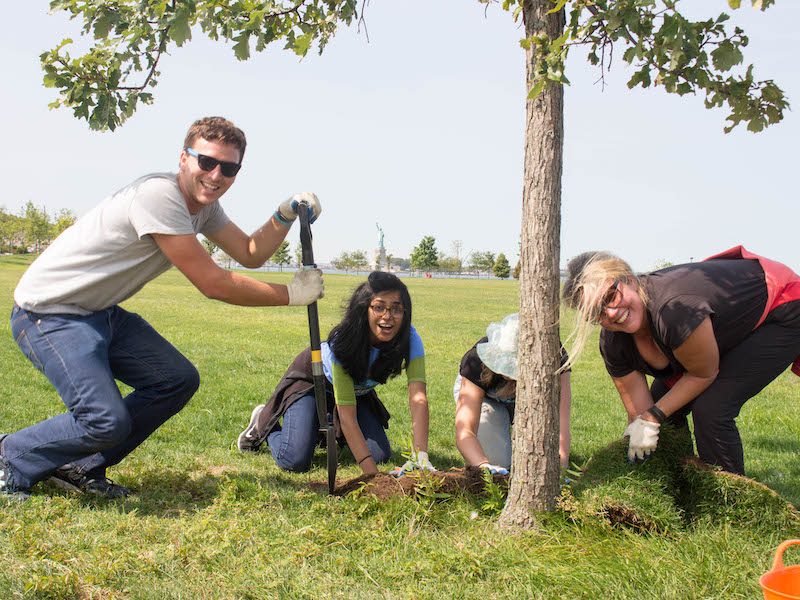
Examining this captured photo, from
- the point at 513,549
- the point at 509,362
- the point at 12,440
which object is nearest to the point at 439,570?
the point at 513,549

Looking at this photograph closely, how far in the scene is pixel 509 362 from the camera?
3742 mm

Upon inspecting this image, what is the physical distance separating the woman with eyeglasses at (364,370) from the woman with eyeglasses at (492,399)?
266 millimetres

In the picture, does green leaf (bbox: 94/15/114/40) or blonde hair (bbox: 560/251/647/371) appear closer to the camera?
green leaf (bbox: 94/15/114/40)

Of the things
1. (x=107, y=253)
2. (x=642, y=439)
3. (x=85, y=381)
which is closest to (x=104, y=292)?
(x=107, y=253)

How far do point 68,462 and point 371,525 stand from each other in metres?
1.59

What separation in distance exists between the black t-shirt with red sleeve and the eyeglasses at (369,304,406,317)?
1.21 meters

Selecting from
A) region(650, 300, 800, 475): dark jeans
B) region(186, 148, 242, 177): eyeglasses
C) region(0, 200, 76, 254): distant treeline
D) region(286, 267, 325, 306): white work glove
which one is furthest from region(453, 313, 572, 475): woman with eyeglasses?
region(0, 200, 76, 254): distant treeline

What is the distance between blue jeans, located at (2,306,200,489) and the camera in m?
3.13

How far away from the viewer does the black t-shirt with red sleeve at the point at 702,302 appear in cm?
294

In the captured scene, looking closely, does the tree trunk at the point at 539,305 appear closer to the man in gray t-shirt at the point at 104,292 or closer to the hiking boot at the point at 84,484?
the man in gray t-shirt at the point at 104,292

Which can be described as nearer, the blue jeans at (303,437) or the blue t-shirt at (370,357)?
the blue t-shirt at (370,357)

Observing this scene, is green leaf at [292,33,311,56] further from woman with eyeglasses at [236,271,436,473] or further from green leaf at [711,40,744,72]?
green leaf at [711,40,744,72]

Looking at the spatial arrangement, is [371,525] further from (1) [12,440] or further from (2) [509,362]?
(1) [12,440]

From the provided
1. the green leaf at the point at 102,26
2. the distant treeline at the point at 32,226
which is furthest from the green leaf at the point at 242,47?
the distant treeline at the point at 32,226
